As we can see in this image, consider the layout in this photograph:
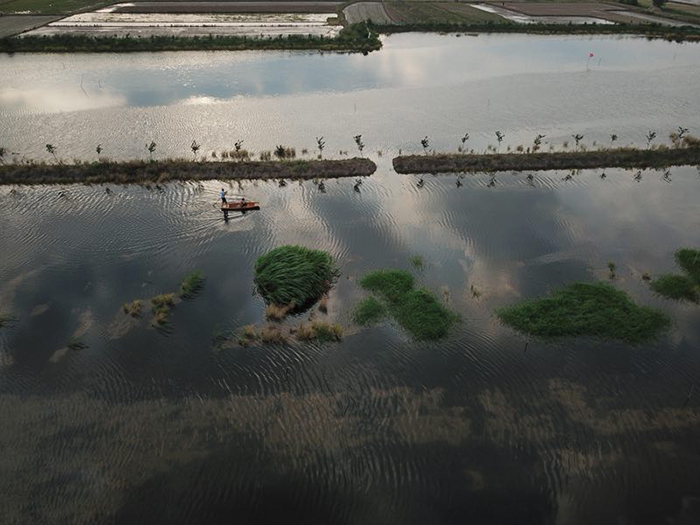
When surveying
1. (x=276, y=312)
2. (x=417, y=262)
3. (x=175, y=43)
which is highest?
(x=175, y=43)

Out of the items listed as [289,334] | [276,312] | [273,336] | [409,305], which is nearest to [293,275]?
[276,312]

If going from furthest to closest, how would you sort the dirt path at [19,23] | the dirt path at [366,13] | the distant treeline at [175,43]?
the dirt path at [366,13] → the dirt path at [19,23] → the distant treeline at [175,43]

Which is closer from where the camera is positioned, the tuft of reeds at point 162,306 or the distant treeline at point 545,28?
the tuft of reeds at point 162,306

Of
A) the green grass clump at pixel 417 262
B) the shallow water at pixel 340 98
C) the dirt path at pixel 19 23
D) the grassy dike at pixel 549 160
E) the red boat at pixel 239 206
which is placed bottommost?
the green grass clump at pixel 417 262

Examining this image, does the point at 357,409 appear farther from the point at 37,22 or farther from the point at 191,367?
the point at 37,22

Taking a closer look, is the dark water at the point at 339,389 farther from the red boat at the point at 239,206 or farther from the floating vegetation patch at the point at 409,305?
the red boat at the point at 239,206

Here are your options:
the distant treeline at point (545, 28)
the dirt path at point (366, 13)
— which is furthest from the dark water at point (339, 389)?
the dirt path at point (366, 13)

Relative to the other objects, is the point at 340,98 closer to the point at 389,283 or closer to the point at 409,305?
the point at 389,283
